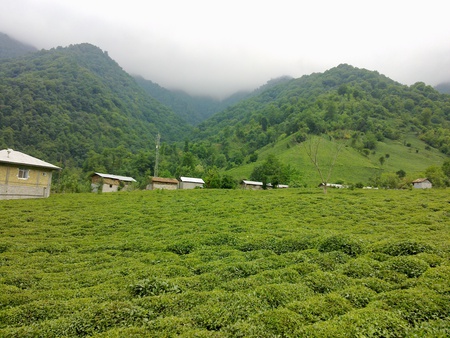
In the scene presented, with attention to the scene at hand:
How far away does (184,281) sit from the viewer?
432 inches

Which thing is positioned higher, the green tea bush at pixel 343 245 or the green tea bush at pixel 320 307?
the green tea bush at pixel 343 245

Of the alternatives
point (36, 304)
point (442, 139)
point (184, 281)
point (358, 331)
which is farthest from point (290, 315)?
point (442, 139)

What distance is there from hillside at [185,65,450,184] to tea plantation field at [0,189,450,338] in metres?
64.8

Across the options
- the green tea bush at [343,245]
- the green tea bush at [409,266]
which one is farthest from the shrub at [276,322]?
the green tea bush at [343,245]

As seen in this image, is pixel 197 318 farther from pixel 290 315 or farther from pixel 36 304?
pixel 36 304

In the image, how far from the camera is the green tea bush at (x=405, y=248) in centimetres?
1305

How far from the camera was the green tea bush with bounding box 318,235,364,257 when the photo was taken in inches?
562

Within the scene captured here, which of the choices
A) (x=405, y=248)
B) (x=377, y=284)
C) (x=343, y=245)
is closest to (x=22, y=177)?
(x=343, y=245)

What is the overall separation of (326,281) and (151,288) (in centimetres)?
647

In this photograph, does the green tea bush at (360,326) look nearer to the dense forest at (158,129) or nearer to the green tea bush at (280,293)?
the green tea bush at (280,293)

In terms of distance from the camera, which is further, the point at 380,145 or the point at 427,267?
the point at 380,145

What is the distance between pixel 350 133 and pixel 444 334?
12188 cm

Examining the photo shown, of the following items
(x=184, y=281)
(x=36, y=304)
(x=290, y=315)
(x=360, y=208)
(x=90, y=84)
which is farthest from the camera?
(x=90, y=84)

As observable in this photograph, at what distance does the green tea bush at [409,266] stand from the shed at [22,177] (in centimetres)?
4545
